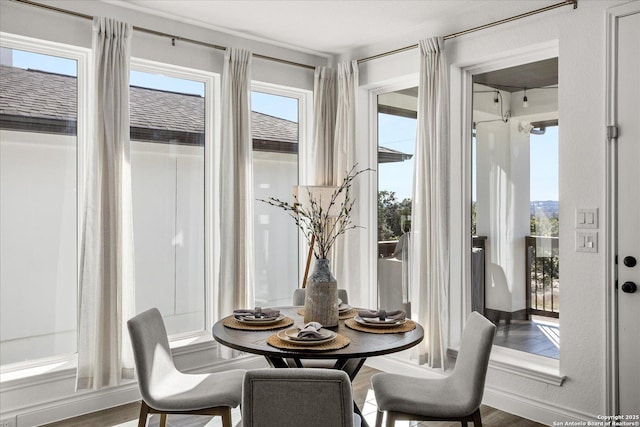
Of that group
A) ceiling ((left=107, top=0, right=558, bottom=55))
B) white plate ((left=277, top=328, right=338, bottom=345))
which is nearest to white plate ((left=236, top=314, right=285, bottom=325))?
white plate ((left=277, top=328, right=338, bottom=345))

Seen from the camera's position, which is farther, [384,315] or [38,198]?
[38,198]

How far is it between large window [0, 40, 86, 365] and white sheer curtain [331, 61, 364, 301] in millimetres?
2052

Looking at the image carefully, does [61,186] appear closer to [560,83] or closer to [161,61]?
[161,61]

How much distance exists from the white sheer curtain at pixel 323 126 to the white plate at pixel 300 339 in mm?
2182

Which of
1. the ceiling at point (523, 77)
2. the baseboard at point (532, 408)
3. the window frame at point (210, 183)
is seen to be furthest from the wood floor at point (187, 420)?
the ceiling at point (523, 77)

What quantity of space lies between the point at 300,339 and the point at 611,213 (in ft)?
6.27

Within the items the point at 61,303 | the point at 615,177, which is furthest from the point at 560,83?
the point at 61,303

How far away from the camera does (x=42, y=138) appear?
335 cm

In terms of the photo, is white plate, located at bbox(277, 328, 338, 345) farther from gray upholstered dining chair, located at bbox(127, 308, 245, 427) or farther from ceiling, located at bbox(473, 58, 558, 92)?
ceiling, located at bbox(473, 58, 558, 92)

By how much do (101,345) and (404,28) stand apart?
10.3 feet

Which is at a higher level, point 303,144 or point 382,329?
point 303,144

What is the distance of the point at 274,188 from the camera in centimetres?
454

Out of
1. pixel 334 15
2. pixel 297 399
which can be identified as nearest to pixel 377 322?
pixel 297 399

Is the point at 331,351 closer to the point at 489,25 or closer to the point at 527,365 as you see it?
the point at 527,365
